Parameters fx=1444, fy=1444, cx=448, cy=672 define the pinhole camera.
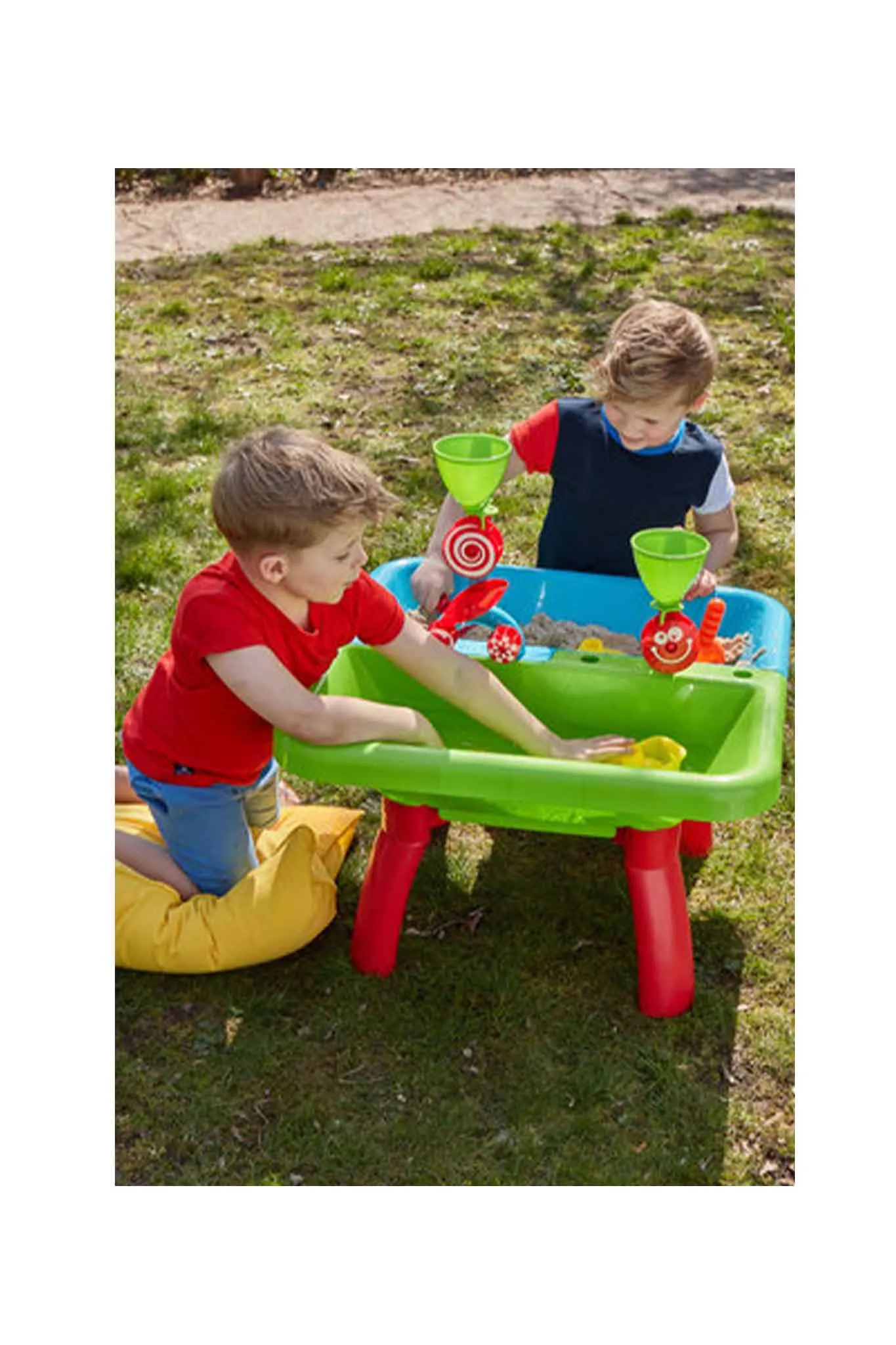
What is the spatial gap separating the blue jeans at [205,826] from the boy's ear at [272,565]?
1.73ft

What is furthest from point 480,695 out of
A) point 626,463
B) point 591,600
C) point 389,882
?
point 626,463

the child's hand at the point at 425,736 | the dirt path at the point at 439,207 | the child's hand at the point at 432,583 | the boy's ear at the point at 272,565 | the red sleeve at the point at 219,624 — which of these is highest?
the dirt path at the point at 439,207

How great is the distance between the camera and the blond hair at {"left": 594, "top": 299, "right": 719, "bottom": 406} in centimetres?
304

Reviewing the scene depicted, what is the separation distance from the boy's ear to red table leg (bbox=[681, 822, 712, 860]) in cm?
114

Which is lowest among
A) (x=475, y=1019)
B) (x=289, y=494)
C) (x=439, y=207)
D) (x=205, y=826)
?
(x=475, y=1019)

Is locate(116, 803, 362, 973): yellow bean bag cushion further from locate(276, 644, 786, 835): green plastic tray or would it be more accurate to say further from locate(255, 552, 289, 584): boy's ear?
locate(255, 552, 289, 584): boy's ear

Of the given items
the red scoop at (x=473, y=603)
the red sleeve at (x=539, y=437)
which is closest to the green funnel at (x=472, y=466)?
the red scoop at (x=473, y=603)

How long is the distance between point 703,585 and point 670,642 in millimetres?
411

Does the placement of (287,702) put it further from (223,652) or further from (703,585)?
(703,585)

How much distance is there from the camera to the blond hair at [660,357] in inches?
120

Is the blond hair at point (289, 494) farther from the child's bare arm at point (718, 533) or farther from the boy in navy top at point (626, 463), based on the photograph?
the child's bare arm at point (718, 533)

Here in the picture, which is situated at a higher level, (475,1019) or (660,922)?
(660,922)

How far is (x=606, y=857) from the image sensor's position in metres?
3.28

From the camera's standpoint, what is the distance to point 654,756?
283 cm
